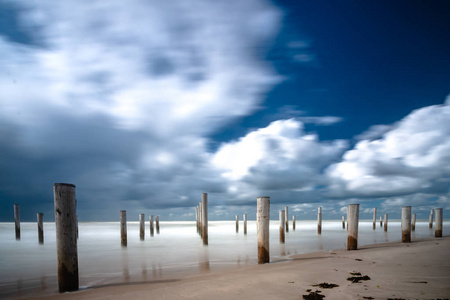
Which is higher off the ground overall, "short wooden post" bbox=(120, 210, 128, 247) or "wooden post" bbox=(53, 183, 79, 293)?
"wooden post" bbox=(53, 183, 79, 293)

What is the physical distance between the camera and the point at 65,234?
5.68m

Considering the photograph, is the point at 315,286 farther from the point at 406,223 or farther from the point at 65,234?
the point at 406,223

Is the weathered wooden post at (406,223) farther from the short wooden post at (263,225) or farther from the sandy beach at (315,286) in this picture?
the short wooden post at (263,225)

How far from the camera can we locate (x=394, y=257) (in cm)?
823

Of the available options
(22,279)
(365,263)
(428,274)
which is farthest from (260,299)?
(22,279)

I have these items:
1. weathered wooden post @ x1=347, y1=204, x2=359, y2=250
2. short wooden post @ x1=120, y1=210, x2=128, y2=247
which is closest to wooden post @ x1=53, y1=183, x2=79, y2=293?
weathered wooden post @ x1=347, y1=204, x2=359, y2=250

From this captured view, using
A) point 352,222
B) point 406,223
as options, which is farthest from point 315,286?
point 406,223

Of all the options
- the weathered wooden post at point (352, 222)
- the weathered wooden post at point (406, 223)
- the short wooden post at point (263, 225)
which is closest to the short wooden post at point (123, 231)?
the short wooden post at point (263, 225)

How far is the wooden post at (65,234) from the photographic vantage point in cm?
568

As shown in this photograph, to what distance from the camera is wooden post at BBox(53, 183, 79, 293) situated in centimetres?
568

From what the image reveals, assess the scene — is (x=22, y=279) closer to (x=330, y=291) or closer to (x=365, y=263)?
(x=330, y=291)

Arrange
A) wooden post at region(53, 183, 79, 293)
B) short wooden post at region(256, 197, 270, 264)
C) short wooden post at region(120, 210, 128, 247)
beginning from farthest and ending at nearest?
1. short wooden post at region(120, 210, 128, 247)
2. short wooden post at region(256, 197, 270, 264)
3. wooden post at region(53, 183, 79, 293)

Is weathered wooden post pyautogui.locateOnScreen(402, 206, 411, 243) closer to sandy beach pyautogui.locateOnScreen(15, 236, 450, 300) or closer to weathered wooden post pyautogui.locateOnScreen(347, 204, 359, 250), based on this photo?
weathered wooden post pyautogui.locateOnScreen(347, 204, 359, 250)

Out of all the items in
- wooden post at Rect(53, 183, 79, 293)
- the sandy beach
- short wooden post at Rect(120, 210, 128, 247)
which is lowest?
short wooden post at Rect(120, 210, 128, 247)
